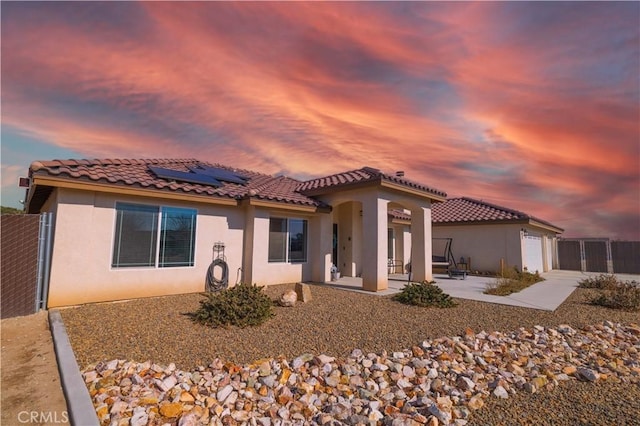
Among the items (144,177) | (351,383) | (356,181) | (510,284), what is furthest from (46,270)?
(510,284)

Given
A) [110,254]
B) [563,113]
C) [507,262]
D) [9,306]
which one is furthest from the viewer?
[507,262]

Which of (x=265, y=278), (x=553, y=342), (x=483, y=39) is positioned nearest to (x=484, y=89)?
(x=483, y=39)

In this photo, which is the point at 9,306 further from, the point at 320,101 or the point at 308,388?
the point at 320,101

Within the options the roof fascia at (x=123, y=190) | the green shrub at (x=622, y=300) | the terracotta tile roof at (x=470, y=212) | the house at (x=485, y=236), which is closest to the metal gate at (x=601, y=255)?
the house at (x=485, y=236)

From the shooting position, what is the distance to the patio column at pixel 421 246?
1260 centimetres

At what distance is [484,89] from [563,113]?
3.59m

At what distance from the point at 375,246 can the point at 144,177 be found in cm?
766

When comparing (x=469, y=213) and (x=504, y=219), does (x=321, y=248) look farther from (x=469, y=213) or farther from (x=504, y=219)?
(x=469, y=213)

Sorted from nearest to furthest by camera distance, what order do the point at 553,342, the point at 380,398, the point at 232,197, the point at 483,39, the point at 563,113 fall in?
the point at 380,398 → the point at 553,342 → the point at 483,39 → the point at 232,197 → the point at 563,113

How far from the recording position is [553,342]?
5926mm

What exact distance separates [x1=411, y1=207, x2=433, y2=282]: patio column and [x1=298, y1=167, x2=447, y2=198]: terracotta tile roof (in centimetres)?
110

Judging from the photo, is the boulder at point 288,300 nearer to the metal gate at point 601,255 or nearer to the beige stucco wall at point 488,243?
the beige stucco wall at point 488,243

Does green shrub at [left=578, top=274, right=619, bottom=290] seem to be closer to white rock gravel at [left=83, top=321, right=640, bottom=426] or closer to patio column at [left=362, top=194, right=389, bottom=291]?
white rock gravel at [left=83, top=321, right=640, bottom=426]

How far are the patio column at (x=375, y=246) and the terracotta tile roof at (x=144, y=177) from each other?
2.41 m
